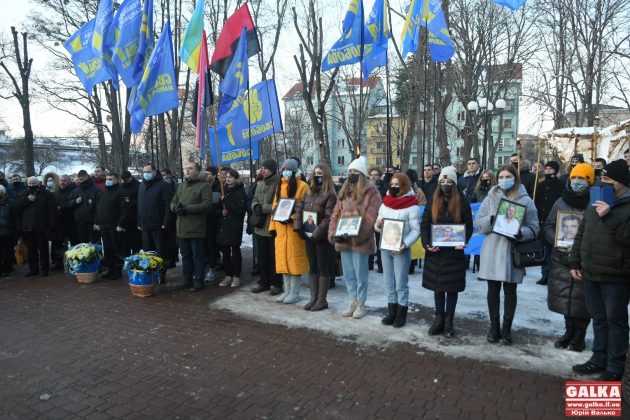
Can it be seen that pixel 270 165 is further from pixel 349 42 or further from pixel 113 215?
pixel 349 42

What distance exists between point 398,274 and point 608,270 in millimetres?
2350

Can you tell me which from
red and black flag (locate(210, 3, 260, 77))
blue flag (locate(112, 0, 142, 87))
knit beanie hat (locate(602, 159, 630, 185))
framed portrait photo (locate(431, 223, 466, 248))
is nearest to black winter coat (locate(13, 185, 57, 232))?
blue flag (locate(112, 0, 142, 87))

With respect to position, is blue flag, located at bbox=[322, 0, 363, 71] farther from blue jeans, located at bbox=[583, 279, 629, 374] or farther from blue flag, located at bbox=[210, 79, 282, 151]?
blue jeans, located at bbox=[583, 279, 629, 374]

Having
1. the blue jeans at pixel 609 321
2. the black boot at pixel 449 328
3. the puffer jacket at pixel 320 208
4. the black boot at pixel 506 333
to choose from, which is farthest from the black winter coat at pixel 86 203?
the blue jeans at pixel 609 321

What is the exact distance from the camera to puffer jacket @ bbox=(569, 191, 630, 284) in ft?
12.6

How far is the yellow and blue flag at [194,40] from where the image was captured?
28.5 feet

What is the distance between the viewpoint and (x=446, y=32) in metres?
10.1

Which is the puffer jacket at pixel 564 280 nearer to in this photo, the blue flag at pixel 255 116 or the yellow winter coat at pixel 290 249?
the yellow winter coat at pixel 290 249

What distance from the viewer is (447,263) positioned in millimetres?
5199

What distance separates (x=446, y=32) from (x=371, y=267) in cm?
568

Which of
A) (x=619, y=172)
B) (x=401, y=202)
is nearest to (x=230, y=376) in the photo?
(x=401, y=202)

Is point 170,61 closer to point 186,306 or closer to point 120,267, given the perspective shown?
point 120,267

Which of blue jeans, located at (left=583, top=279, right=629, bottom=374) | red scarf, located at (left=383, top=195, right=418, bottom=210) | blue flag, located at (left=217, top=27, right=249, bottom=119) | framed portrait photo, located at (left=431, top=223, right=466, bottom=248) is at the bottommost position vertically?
blue jeans, located at (left=583, top=279, right=629, bottom=374)

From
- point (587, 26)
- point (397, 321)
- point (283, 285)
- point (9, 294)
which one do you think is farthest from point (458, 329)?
point (587, 26)
